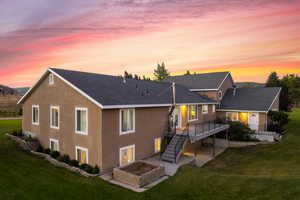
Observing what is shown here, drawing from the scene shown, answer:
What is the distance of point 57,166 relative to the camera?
11062mm

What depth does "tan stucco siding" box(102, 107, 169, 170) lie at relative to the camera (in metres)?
10.1

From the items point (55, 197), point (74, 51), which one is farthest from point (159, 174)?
point (74, 51)

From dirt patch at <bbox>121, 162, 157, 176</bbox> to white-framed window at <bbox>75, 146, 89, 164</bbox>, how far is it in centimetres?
268

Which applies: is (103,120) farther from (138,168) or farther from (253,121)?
(253,121)

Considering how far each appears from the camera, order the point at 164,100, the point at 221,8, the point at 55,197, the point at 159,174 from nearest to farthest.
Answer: the point at 55,197, the point at 159,174, the point at 164,100, the point at 221,8

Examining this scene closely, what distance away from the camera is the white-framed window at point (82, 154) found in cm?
1074

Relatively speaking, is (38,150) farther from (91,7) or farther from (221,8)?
(221,8)

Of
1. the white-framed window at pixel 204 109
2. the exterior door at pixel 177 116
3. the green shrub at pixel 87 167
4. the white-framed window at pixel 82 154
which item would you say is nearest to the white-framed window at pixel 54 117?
the white-framed window at pixel 82 154

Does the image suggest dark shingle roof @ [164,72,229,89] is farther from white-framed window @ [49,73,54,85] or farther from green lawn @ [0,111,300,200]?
white-framed window @ [49,73,54,85]

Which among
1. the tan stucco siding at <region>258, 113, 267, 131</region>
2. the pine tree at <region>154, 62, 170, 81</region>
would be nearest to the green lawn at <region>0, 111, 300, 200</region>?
the tan stucco siding at <region>258, 113, 267, 131</region>

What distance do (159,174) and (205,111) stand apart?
12.9m

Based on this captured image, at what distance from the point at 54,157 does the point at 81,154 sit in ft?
8.49

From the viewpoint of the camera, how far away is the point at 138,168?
989 cm

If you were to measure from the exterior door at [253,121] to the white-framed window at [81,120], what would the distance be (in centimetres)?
1997
